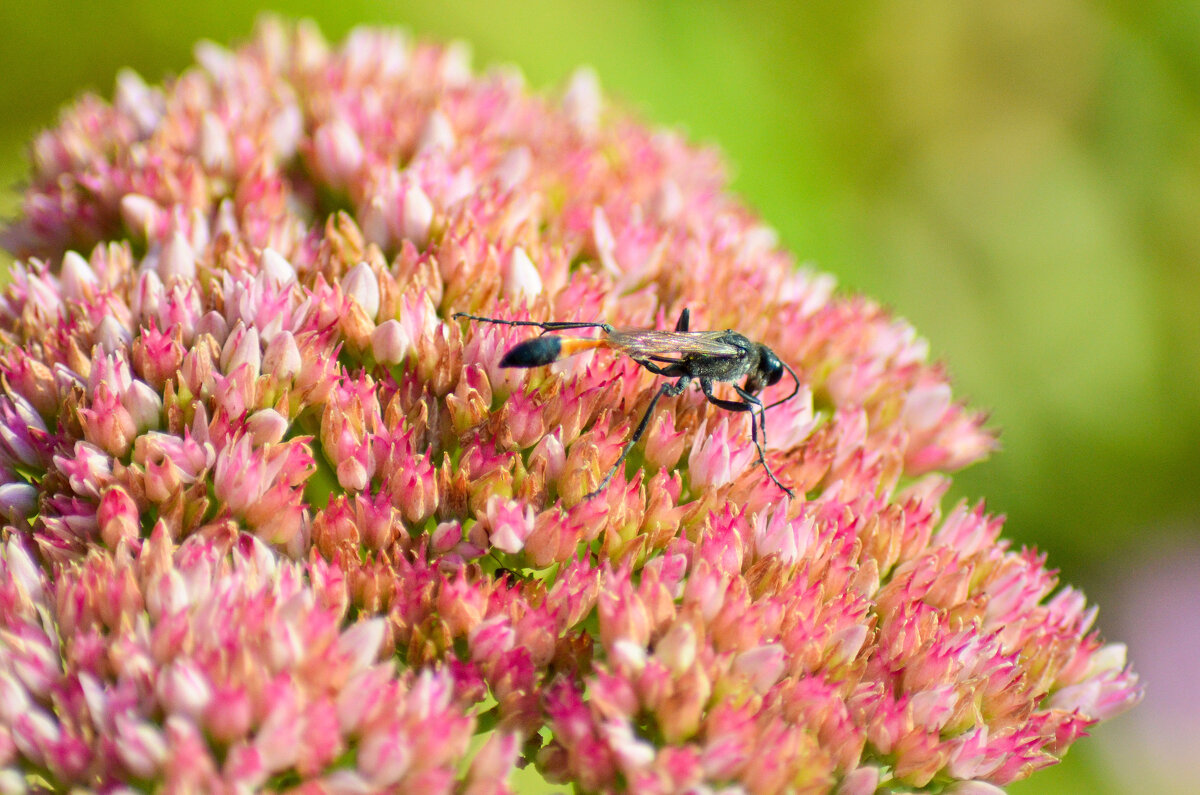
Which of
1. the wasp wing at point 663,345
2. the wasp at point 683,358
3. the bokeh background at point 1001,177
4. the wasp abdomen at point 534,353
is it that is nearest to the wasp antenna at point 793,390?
the wasp at point 683,358

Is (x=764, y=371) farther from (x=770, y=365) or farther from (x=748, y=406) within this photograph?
(x=748, y=406)

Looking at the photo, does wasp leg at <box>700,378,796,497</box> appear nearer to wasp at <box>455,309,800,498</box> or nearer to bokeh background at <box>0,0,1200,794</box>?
wasp at <box>455,309,800,498</box>

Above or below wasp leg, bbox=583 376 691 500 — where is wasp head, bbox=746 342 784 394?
above

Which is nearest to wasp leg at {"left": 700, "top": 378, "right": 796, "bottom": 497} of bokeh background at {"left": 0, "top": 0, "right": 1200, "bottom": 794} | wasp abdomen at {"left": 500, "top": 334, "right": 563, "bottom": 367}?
wasp abdomen at {"left": 500, "top": 334, "right": 563, "bottom": 367}

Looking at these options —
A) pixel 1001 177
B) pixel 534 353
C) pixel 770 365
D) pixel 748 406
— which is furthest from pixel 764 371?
pixel 1001 177

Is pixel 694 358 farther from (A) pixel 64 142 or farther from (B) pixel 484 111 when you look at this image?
(A) pixel 64 142

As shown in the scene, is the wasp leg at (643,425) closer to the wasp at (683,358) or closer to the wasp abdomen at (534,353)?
the wasp at (683,358)

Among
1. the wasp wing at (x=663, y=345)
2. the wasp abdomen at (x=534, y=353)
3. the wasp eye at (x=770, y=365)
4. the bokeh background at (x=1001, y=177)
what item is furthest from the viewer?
the bokeh background at (x=1001, y=177)
